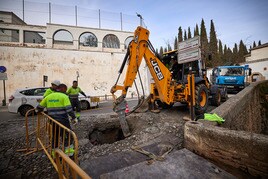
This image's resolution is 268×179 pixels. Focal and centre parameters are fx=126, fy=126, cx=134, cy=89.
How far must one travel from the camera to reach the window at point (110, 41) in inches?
753

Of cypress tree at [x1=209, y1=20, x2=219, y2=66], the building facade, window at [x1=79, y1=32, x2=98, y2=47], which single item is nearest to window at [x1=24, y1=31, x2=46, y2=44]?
→ the building facade

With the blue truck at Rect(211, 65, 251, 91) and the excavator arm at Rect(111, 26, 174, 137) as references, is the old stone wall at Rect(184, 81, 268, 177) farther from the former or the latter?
the blue truck at Rect(211, 65, 251, 91)

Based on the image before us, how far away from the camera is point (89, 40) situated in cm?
1864

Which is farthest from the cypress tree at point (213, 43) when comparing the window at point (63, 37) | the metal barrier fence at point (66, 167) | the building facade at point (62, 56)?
the metal barrier fence at point (66, 167)

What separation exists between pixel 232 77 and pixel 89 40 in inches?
723

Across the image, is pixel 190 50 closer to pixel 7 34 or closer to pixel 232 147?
pixel 232 147

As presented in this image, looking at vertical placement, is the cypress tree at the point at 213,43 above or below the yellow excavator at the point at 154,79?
above

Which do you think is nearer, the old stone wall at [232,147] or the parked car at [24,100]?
the old stone wall at [232,147]

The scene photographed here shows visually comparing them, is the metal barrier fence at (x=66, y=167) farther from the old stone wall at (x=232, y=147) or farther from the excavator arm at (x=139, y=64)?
the excavator arm at (x=139, y=64)

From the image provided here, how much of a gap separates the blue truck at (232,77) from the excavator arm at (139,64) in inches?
381

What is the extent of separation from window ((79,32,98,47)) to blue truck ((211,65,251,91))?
15.9 m

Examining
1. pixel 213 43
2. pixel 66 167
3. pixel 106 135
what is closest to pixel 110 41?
pixel 106 135

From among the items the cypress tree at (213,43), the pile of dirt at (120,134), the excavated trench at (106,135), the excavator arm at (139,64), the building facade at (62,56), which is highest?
the cypress tree at (213,43)

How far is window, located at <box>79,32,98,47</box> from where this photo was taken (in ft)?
59.4
